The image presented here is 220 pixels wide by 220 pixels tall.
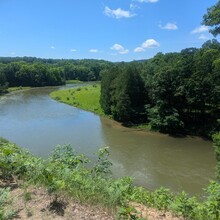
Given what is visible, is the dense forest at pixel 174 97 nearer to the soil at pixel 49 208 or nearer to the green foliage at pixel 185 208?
the green foliage at pixel 185 208

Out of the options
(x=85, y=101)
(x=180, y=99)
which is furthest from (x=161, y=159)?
(x=85, y=101)

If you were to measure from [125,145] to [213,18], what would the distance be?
16.9 metres

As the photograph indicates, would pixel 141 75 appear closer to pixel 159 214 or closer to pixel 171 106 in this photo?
pixel 171 106

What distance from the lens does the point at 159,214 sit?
684 cm

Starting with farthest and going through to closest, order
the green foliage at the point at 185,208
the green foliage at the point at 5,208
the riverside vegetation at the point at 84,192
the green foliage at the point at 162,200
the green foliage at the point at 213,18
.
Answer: the green foliage at the point at 213,18 → the green foliage at the point at 162,200 → the green foliage at the point at 185,208 → the riverside vegetation at the point at 84,192 → the green foliage at the point at 5,208

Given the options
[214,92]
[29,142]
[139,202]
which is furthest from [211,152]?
[139,202]

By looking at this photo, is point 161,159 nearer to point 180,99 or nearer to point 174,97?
point 174,97

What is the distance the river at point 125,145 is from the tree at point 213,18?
27.7ft

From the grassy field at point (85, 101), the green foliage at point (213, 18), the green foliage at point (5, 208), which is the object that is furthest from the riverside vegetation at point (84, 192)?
the grassy field at point (85, 101)

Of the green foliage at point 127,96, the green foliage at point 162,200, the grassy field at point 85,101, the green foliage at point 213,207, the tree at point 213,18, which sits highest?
the tree at point 213,18

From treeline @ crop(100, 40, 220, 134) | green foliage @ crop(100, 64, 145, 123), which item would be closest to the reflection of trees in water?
treeline @ crop(100, 40, 220, 134)

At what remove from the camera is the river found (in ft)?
71.6

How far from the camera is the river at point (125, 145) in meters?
21.8

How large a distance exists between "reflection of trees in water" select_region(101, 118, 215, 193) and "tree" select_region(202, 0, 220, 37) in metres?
9.76
